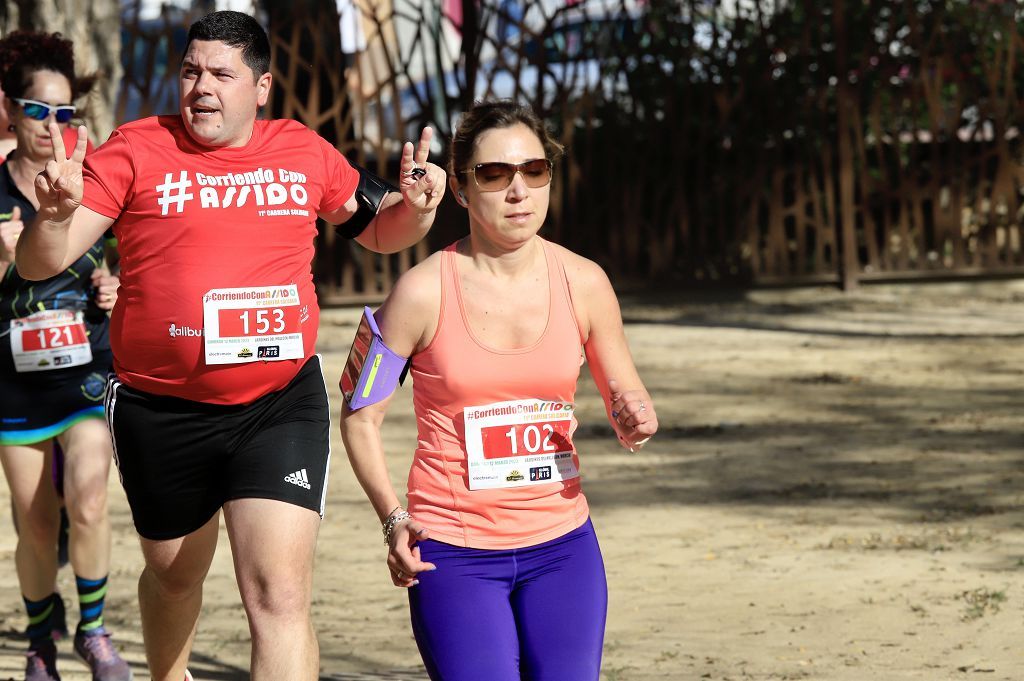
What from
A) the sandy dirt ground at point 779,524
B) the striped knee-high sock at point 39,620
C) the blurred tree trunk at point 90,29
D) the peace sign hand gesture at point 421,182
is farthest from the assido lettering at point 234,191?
the blurred tree trunk at point 90,29

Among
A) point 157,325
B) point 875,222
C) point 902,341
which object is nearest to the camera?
point 157,325

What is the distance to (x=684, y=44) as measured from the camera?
47.7 feet

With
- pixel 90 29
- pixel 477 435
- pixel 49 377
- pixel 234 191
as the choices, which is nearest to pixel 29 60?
pixel 49 377

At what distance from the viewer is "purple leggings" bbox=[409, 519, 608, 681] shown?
3.54m

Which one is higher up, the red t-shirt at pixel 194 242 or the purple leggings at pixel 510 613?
the red t-shirt at pixel 194 242

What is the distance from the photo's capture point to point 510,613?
11.9 ft

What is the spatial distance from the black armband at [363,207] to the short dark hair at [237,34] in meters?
0.46

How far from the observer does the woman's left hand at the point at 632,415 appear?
369 centimetres

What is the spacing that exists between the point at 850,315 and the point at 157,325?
10.4 metres

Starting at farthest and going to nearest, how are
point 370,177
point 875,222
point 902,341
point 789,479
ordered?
point 875,222
point 902,341
point 789,479
point 370,177

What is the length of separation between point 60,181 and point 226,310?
1.87 feet

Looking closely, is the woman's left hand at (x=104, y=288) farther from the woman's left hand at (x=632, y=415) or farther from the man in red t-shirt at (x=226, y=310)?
the woman's left hand at (x=632, y=415)

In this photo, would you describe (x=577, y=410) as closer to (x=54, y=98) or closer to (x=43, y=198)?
(x=54, y=98)

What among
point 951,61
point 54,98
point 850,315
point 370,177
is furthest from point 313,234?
point 951,61
